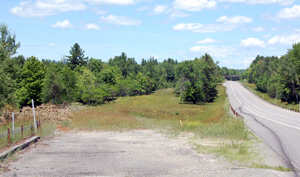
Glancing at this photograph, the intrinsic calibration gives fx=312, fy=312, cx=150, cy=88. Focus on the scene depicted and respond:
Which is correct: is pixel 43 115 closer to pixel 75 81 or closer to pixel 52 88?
pixel 52 88

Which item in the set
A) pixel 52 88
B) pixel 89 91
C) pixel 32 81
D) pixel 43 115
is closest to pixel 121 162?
pixel 43 115

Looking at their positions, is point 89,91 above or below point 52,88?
below

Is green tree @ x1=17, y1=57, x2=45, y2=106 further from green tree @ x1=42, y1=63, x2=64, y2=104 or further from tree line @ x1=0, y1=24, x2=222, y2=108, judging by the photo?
green tree @ x1=42, y1=63, x2=64, y2=104

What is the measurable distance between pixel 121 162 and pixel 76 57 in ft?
329

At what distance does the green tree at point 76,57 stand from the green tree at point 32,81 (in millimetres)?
37727

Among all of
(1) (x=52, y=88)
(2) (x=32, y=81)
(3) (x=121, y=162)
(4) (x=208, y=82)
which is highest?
(2) (x=32, y=81)

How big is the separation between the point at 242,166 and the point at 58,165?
645 centimetres

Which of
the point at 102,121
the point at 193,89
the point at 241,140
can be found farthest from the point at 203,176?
the point at 193,89

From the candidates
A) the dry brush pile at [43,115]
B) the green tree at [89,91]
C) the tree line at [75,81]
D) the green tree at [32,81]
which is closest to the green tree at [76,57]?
the tree line at [75,81]

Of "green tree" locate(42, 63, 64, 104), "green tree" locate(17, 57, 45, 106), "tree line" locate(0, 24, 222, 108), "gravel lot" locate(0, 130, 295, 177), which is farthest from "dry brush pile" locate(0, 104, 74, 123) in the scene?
"green tree" locate(17, 57, 45, 106)

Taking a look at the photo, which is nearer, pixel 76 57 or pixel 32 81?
pixel 32 81

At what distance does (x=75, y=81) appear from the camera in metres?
75.6

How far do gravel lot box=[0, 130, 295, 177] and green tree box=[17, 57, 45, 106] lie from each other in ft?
179

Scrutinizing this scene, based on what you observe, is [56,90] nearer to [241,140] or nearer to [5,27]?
[5,27]
